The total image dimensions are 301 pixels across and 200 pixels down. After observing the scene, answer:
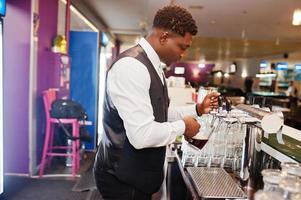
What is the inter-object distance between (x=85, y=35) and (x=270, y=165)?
14.7ft

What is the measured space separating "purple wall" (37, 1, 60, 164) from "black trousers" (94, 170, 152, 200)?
3.08 m

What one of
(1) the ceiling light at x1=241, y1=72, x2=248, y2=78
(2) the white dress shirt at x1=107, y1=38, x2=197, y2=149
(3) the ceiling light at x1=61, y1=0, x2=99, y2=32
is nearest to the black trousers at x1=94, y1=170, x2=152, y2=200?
(2) the white dress shirt at x1=107, y1=38, x2=197, y2=149

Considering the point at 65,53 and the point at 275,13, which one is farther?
the point at 275,13

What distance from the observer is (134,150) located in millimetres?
1392

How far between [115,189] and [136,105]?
479 mm

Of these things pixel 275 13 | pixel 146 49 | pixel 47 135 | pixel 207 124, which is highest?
pixel 275 13

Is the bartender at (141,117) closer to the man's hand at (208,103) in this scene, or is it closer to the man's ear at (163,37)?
the man's ear at (163,37)

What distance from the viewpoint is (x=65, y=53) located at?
505 centimetres

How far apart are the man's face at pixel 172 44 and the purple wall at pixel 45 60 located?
3.26m

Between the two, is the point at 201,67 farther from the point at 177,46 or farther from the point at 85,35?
the point at 177,46

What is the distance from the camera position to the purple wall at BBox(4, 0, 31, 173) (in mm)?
3979

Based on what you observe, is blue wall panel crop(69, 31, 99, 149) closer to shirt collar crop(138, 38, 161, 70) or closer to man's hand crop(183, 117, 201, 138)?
shirt collar crop(138, 38, 161, 70)

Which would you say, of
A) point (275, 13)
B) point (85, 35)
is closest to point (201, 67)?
point (275, 13)

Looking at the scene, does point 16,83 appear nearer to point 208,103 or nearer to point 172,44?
point 208,103
